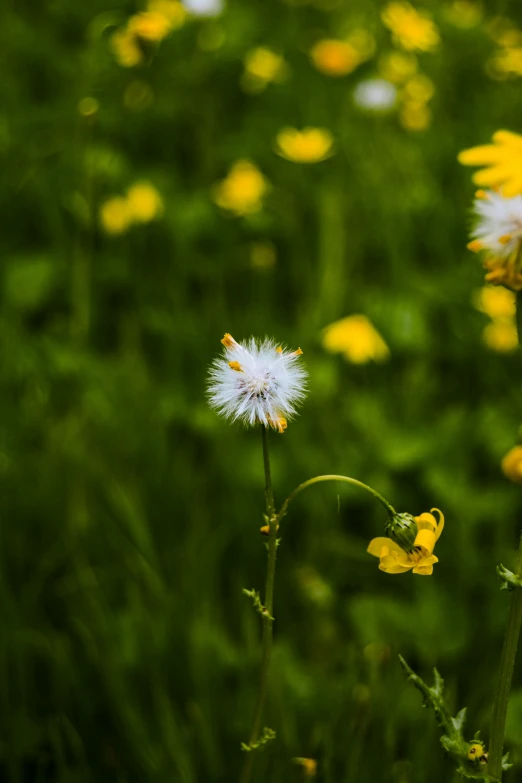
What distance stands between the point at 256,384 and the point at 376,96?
5.96 feet

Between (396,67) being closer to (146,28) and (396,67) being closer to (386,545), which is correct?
(146,28)

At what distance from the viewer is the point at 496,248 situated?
58cm

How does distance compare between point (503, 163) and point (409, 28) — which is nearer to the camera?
point (503, 163)

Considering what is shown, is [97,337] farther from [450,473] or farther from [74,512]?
[450,473]

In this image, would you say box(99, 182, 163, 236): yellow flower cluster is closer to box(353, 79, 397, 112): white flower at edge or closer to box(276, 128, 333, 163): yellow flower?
box(276, 128, 333, 163): yellow flower

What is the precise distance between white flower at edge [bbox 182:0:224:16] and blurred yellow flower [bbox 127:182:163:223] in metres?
0.51

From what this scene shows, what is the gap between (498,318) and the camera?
5.69 ft

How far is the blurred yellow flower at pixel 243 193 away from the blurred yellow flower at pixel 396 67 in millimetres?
675

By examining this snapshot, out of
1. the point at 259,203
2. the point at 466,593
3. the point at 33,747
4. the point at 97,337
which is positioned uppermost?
the point at 259,203

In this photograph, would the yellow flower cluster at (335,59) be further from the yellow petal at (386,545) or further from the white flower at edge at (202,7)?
the yellow petal at (386,545)

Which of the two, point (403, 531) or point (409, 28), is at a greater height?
point (409, 28)

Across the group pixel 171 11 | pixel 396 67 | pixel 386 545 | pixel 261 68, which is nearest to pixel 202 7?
pixel 171 11

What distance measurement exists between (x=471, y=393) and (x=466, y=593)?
0.58 metres

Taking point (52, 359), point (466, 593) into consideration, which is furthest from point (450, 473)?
point (52, 359)
